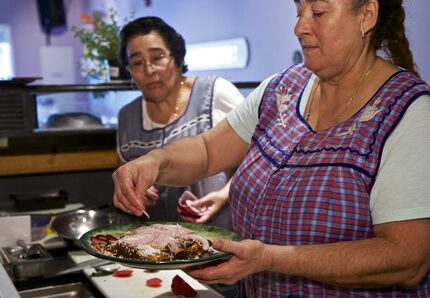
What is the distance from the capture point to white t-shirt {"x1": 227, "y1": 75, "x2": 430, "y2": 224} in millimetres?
1147

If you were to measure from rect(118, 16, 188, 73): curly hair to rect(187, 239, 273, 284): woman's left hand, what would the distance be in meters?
1.40

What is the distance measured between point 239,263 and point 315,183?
0.87 feet

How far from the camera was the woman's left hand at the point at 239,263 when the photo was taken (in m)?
1.13

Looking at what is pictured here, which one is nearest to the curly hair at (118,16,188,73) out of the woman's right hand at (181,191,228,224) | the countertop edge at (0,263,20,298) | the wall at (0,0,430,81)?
the woman's right hand at (181,191,228,224)

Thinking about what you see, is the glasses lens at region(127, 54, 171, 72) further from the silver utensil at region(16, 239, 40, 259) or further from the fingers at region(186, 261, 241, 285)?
the fingers at region(186, 261, 241, 285)

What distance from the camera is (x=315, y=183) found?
1.28 metres

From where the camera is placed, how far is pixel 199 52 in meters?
4.95

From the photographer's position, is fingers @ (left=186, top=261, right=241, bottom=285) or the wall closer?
fingers @ (left=186, top=261, right=241, bottom=285)

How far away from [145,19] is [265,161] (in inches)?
45.9

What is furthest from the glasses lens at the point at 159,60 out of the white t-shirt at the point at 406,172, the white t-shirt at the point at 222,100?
the white t-shirt at the point at 406,172

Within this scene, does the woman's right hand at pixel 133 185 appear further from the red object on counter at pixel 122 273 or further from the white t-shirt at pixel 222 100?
the white t-shirt at pixel 222 100

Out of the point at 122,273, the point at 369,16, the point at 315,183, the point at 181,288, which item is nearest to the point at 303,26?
the point at 369,16

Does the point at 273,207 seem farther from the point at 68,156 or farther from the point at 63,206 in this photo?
the point at 68,156

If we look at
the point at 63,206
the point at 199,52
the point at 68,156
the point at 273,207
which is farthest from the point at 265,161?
the point at 199,52
